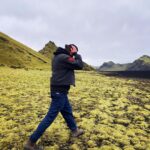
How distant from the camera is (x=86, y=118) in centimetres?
2053

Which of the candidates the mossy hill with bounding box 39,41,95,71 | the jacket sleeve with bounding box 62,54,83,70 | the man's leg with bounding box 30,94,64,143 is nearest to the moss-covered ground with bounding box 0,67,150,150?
the man's leg with bounding box 30,94,64,143

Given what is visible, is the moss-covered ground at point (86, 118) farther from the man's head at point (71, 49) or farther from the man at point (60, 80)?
the man's head at point (71, 49)

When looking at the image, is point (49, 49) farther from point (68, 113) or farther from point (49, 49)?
point (68, 113)

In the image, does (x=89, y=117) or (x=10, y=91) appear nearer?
(x=89, y=117)

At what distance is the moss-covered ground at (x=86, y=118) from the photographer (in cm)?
1670

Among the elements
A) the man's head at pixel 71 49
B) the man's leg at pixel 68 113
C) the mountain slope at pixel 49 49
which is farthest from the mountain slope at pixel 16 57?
the man's head at pixel 71 49

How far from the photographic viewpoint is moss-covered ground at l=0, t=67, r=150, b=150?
16703 mm

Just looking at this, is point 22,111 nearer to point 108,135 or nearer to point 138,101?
point 108,135

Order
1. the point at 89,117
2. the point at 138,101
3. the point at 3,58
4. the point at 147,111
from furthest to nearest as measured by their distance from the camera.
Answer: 1. the point at 3,58
2. the point at 138,101
3. the point at 147,111
4. the point at 89,117

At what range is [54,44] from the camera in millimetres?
116188

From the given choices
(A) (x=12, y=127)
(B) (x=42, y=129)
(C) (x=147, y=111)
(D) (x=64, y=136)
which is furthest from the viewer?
(C) (x=147, y=111)

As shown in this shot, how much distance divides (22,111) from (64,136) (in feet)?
18.0

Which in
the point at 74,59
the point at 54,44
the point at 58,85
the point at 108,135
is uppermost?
the point at 54,44

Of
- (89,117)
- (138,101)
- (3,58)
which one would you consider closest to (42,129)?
(89,117)
